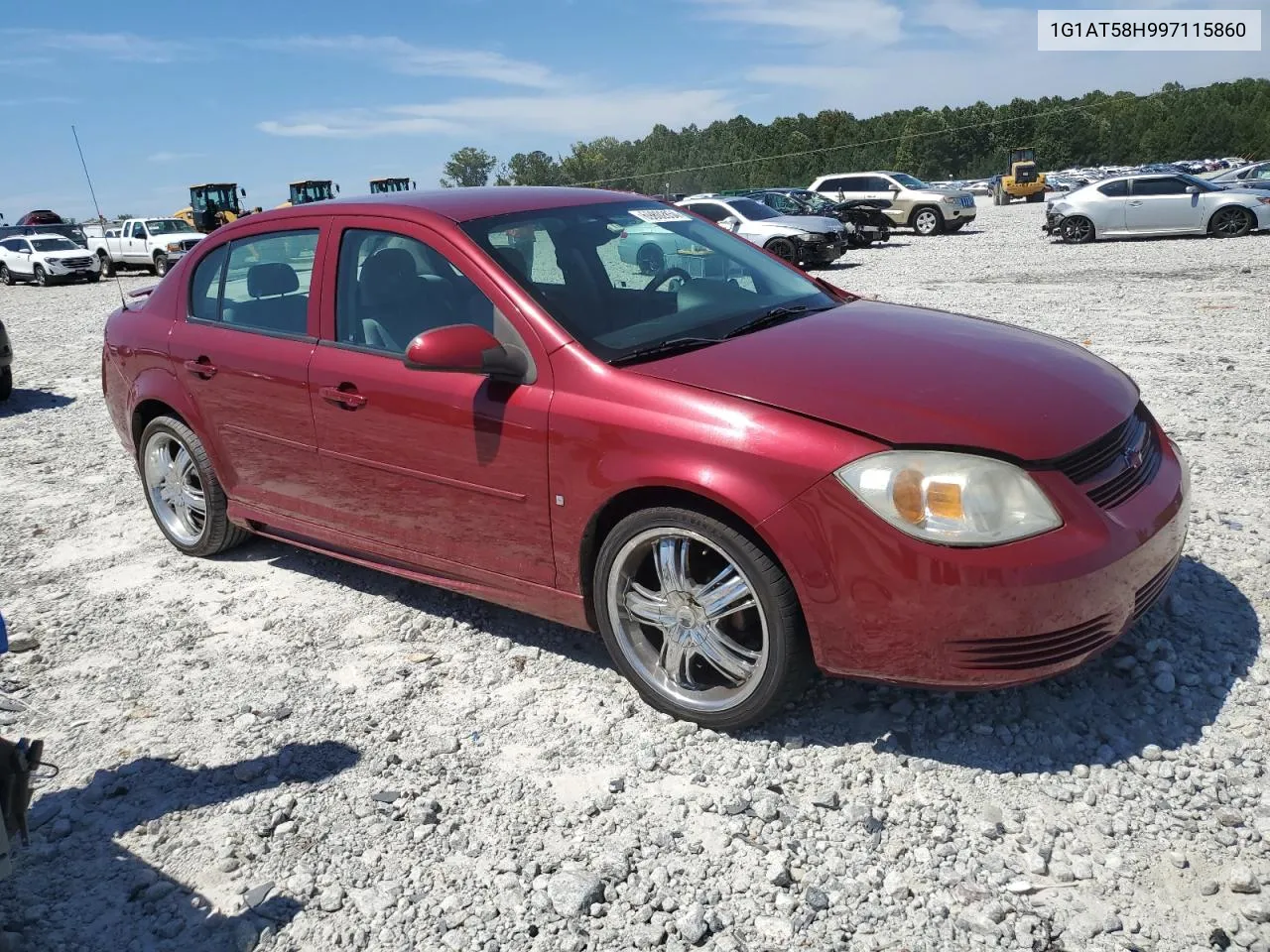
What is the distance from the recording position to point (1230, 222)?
20.8 metres

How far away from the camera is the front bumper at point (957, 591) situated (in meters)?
2.73

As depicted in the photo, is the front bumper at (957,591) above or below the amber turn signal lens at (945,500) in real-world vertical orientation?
below

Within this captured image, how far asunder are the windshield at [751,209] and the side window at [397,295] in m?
17.1

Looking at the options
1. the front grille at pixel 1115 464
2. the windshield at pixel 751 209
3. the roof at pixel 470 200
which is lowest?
the windshield at pixel 751 209

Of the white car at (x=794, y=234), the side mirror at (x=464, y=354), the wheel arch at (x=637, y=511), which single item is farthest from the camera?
the white car at (x=794, y=234)

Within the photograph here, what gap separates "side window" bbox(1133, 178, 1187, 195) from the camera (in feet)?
69.0

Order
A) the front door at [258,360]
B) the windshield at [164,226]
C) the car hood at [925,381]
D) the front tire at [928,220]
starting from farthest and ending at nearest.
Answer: the windshield at [164,226]
the front tire at [928,220]
the front door at [258,360]
the car hood at [925,381]

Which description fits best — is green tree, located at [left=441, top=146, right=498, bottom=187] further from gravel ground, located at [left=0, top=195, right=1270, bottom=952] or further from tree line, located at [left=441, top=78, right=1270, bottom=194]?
gravel ground, located at [left=0, top=195, right=1270, bottom=952]

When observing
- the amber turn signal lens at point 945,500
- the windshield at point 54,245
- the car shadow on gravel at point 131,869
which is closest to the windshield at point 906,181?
the windshield at point 54,245

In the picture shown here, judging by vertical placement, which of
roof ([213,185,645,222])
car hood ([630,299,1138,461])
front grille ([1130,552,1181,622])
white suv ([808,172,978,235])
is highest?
roof ([213,185,645,222])

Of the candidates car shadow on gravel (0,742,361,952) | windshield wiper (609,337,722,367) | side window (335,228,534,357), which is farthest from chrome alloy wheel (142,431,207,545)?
windshield wiper (609,337,722,367)

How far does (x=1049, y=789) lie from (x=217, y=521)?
151 inches

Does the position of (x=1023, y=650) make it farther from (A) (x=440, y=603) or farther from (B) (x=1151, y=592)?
(A) (x=440, y=603)

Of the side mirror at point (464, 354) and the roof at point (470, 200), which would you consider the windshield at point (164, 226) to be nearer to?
the roof at point (470, 200)
